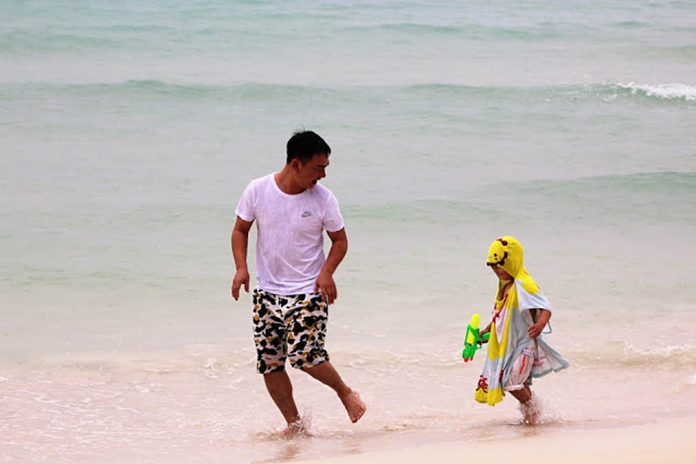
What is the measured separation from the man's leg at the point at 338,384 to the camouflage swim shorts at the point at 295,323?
50 millimetres

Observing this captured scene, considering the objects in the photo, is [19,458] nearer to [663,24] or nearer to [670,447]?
[670,447]

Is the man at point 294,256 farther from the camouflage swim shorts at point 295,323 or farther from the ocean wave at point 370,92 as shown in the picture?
the ocean wave at point 370,92

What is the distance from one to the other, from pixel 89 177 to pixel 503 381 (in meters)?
8.49

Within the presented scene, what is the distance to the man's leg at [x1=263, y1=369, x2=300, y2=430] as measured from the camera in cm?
564

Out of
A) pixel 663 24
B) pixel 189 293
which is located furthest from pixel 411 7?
pixel 189 293

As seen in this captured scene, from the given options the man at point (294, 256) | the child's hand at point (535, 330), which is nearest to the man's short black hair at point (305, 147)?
the man at point (294, 256)

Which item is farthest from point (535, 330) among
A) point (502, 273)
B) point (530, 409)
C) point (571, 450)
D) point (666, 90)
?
point (666, 90)

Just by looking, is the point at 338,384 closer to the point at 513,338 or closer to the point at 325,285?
the point at 325,285

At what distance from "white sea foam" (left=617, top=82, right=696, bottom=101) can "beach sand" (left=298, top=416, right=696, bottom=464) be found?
608 inches

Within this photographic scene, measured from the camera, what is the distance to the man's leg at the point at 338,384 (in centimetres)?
548

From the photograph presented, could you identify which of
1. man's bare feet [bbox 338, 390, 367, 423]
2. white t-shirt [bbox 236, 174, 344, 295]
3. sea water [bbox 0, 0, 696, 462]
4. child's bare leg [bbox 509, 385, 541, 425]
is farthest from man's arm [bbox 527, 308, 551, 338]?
white t-shirt [bbox 236, 174, 344, 295]

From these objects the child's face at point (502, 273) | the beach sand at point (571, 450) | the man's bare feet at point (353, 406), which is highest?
the child's face at point (502, 273)

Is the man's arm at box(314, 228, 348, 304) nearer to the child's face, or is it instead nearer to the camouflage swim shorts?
the camouflage swim shorts

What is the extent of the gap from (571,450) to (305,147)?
70.0 inches
